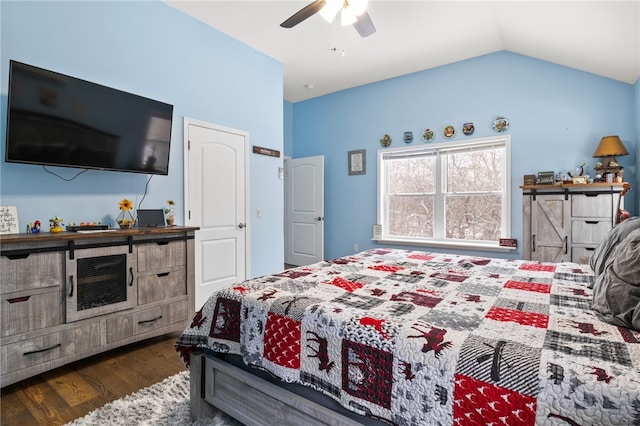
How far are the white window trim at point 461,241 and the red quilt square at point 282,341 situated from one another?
3.61 metres

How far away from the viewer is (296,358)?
52.6 inches

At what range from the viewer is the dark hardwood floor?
1801mm

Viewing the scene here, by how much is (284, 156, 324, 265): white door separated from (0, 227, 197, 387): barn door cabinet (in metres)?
2.97

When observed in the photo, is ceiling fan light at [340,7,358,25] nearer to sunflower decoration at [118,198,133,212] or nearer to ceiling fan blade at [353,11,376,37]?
ceiling fan blade at [353,11,376,37]

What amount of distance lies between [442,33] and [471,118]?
1208 millimetres

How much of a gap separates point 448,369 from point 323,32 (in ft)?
11.8

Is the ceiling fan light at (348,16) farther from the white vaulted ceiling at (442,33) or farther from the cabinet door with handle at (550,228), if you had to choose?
the cabinet door with handle at (550,228)

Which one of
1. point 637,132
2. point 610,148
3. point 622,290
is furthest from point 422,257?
point 637,132

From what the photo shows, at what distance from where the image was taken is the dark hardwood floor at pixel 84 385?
1.80m

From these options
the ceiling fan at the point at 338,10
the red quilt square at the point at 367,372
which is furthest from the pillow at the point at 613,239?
the ceiling fan at the point at 338,10

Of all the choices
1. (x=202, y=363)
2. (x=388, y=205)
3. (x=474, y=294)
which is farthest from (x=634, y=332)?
(x=388, y=205)

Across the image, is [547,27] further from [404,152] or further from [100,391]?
[100,391]

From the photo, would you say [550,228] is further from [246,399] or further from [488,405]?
[246,399]

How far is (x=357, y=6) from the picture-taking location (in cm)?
228
